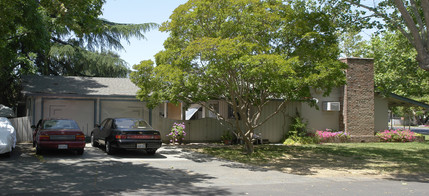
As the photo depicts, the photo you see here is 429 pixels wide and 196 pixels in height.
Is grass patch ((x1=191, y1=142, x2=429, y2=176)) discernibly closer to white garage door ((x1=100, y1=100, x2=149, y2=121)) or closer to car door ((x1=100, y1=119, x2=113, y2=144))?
car door ((x1=100, y1=119, x2=113, y2=144))

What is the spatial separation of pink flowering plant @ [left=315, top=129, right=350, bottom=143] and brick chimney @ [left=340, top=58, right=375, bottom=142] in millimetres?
537

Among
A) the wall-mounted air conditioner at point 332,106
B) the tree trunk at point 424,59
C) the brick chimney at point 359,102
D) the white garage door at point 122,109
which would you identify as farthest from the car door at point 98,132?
the brick chimney at point 359,102

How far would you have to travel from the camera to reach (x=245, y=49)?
12.6 metres

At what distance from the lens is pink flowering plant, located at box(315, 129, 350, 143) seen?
21.7 metres

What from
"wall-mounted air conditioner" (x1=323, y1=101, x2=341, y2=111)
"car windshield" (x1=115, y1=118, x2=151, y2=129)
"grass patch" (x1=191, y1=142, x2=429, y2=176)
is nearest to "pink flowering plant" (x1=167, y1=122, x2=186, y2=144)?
"grass patch" (x1=191, y1=142, x2=429, y2=176)

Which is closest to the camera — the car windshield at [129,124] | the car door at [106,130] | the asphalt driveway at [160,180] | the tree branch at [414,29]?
the asphalt driveway at [160,180]

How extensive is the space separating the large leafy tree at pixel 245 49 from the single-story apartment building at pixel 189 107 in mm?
3369

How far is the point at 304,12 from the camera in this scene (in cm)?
1426

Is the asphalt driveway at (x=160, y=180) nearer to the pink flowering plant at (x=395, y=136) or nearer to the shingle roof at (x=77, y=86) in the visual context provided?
the shingle roof at (x=77, y=86)

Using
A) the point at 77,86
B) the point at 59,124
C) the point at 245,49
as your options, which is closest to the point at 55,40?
the point at 77,86

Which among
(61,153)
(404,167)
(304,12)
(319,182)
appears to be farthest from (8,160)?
(404,167)

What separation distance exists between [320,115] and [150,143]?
41.3 ft

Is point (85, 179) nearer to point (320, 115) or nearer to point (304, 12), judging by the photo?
point (304, 12)

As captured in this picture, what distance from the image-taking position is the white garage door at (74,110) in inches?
733
